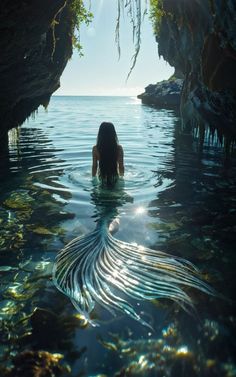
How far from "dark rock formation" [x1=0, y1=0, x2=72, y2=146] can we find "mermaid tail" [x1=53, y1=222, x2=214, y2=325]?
5.01 m

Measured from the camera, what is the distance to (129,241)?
210 inches

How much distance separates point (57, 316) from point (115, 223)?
2.85 m

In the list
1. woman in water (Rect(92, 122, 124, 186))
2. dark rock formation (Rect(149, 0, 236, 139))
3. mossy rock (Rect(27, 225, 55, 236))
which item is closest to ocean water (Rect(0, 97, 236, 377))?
mossy rock (Rect(27, 225, 55, 236))

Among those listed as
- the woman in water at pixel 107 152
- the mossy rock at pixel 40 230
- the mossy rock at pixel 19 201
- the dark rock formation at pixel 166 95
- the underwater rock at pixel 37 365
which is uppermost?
the dark rock formation at pixel 166 95

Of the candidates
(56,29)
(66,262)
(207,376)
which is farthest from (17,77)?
(207,376)

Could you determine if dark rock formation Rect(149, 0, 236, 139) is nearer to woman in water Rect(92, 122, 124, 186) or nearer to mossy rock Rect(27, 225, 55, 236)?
woman in water Rect(92, 122, 124, 186)

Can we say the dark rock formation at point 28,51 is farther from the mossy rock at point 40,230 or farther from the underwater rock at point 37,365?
the underwater rock at point 37,365

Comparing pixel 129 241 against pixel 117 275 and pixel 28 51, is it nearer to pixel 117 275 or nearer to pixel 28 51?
pixel 117 275

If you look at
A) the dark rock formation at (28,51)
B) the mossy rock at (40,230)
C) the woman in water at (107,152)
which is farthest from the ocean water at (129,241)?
the dark rock formation at (28,51)

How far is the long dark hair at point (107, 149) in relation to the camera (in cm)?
715

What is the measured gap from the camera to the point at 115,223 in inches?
241

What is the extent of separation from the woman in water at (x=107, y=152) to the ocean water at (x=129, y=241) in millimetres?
682

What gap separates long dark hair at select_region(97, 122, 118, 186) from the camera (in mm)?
7148

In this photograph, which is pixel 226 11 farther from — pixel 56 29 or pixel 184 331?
pixel 56 29
